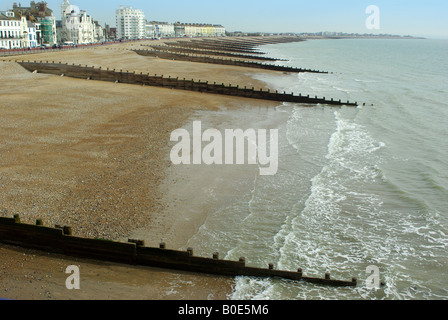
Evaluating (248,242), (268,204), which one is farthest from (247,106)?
(248,242)

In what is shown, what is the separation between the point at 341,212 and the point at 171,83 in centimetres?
2978

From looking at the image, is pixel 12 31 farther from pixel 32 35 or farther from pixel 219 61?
pixel 219 61

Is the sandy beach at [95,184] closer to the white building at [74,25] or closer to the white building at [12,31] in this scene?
the white building at [12,31]

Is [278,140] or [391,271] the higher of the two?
[278,140]

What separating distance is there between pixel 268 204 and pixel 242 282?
→ 18.1 feet

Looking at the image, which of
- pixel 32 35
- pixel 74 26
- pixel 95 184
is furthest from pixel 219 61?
pixel 74 26

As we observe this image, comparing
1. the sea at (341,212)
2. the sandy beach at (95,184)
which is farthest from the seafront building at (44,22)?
the sea at (341,212)

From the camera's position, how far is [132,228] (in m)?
13.1

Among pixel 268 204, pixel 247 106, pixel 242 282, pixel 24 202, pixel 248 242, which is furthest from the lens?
pixel 247 106

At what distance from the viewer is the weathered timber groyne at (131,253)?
428 inches

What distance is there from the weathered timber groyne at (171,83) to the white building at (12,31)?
43.4m

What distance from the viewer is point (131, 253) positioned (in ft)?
36.2

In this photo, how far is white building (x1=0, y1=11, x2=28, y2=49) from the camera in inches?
3282
